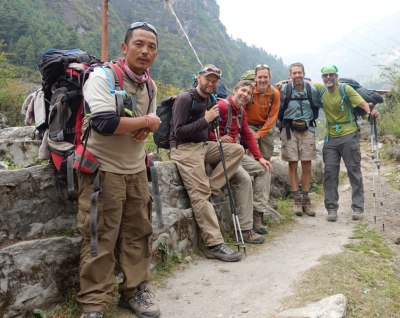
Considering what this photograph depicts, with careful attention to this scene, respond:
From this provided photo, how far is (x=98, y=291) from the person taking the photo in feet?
11.0

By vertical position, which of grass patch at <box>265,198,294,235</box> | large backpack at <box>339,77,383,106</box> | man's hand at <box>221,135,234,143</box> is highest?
large backpack at <box>339,77,383,106</box>

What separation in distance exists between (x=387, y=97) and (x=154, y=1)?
139m

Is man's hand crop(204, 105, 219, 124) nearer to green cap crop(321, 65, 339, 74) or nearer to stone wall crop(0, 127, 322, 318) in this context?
stone wall crop(0, 127, 322, 318)

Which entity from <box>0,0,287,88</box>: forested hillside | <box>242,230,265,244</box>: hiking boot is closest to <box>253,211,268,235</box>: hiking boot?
<box>242,230,265,244</box>: hiking boot

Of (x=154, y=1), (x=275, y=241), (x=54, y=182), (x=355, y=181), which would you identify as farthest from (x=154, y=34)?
(x=154, y=1)

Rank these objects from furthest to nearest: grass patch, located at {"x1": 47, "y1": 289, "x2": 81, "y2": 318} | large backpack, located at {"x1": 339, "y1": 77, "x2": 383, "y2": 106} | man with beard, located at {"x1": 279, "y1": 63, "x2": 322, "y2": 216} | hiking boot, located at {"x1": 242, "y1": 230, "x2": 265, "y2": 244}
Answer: large backpack, located at {"x1": 339, "y1": 77, "x2": 383, "y2": 106}, man with beard, located at {"x1": 279, "y1": 63, "x2": 322, "y2": 216}, hiking boot, located at {"x1": 242, "y1": 230, "x2": 265, "y2": 244}, grass patch, located at {"x1": 47, "y1": 289, "x2": 81, "y2": 318}

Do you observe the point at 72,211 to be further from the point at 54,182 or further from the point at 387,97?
the point at 387,97

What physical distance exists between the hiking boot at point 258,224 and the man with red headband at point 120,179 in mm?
2921

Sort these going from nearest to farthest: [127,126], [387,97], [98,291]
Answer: [127,126] → [98,291] → [387,97]

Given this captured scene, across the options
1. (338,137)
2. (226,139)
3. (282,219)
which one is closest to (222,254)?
(226,139)

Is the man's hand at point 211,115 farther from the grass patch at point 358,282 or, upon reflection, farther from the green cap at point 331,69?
the green cap at point 331,69

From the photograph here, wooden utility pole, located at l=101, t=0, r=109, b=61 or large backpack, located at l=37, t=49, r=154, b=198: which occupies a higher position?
wooden utility pole, located at l=101, t=0, r=109, b=61

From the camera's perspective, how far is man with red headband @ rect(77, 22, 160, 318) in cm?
317

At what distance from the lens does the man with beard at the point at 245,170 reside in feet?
19.0
